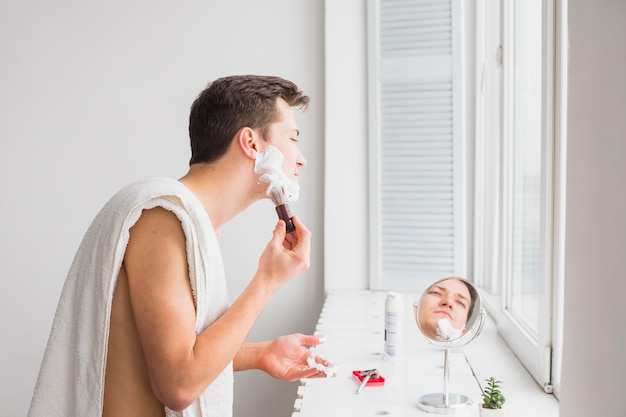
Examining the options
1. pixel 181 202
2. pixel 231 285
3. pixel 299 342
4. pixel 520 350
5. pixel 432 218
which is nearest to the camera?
pixel 181 202

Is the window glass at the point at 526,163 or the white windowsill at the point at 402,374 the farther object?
the window glass at the point at 526,163

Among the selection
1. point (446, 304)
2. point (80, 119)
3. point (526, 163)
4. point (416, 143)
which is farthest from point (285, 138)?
point (80, 119)

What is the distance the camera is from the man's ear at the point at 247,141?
4.54 ft

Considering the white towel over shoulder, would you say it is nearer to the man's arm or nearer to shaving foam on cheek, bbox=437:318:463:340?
the man's arm

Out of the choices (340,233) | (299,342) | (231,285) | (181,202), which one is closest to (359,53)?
(340,233)

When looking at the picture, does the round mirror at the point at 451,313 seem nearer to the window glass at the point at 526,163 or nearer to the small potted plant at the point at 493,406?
the small potted plant at the point at 493,406

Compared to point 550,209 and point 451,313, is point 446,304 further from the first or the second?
point 550,209

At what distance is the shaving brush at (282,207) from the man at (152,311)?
0.02 meters

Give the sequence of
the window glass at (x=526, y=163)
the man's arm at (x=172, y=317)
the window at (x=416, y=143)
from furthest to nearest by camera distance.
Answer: the window at (x=416, y=143) < the window glass at (x=526, y=163) < the man's arm at (x=172, y=317)

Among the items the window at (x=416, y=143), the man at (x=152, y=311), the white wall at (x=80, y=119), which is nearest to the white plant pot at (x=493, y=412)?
the man at (x=152, y=311)

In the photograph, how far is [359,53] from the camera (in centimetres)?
273

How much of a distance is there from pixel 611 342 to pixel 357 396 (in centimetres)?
75

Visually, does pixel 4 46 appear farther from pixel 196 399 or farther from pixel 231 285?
pixel 196 399

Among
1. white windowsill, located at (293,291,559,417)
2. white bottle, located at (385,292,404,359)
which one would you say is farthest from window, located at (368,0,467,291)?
white bottle, located at (385,292,404,359)
